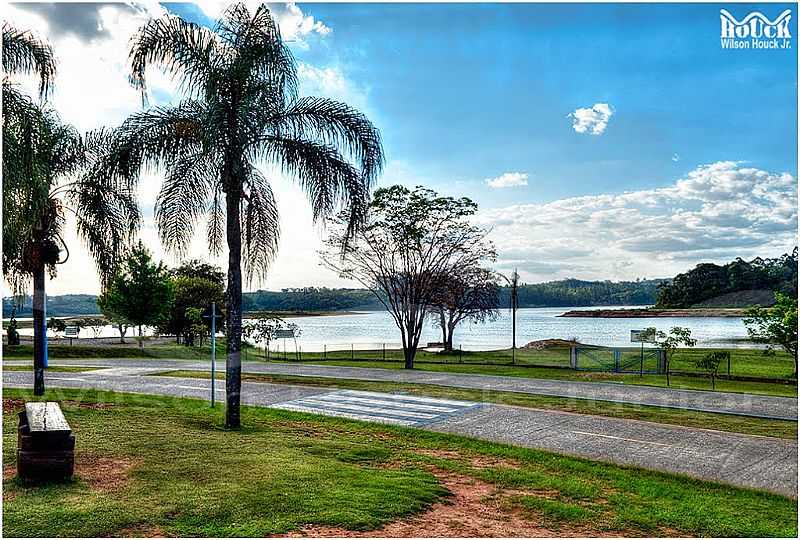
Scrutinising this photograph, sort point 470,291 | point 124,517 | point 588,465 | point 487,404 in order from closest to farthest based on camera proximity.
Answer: point 124,517
point 588,465
point 487,404
point 470,291

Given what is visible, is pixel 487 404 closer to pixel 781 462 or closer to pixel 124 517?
pixel 781 462

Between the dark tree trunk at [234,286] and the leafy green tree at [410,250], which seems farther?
the leafy green tree at [410,250]

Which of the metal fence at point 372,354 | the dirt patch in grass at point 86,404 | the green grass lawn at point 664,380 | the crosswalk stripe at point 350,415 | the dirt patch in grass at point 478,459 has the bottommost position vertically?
the metal fence at point 372,354

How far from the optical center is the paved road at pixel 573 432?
28.1 ft

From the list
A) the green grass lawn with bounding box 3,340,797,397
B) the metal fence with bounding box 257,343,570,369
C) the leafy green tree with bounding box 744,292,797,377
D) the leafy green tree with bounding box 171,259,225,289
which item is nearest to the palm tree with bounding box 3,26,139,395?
the green grass lawn with bounding box 3,340,797,397

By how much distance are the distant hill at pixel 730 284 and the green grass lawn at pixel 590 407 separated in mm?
28411

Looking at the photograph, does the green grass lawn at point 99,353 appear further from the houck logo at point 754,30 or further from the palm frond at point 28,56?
the houck logo at point 754,30

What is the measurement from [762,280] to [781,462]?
38.2 metres

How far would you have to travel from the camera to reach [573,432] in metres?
10.8

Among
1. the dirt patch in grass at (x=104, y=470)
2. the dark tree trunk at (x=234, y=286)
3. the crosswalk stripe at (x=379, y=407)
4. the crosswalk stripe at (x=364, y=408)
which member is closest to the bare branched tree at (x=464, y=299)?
the crosswalk stripe at (x=379, y=407)

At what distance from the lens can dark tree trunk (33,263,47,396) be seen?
545 inches

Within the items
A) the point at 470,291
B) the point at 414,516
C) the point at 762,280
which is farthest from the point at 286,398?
the point at 762,280

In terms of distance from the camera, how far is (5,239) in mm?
11078

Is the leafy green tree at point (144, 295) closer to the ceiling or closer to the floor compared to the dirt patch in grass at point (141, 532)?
closer to the ceiling
